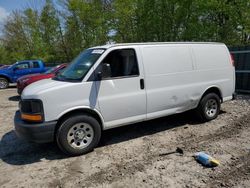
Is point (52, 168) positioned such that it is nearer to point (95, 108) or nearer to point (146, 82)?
point (95, 108)

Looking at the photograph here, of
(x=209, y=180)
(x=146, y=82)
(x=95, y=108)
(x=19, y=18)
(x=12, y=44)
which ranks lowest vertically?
(x=209, y=180)

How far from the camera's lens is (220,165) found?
3.85 meters

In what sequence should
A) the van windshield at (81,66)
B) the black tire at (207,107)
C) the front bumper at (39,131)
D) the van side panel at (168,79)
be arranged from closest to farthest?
1. the front bumper at (39,131)
2. the van windshield at (81,66)
3. the van side panel at (168,79)
4. the black tire at (207,107)

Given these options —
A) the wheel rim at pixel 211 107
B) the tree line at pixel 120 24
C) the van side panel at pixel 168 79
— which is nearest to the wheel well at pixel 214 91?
the wheel rim at pixel 211 107

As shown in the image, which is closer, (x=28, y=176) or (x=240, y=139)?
(x=28, y=176)

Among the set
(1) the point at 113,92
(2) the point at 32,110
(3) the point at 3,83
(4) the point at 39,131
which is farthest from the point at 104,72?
(3) the point at 3,83

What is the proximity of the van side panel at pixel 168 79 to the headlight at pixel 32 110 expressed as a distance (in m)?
2.10

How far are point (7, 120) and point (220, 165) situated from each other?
6158 millimetres

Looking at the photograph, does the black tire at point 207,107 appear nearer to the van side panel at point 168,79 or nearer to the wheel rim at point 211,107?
the wheel rim at point 211,107

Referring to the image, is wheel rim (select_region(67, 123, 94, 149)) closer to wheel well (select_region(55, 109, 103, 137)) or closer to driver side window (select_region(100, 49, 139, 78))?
wheel well (select_region(55, 109, 103, 137))

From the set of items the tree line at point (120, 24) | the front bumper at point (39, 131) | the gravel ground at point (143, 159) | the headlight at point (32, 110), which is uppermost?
the tree line at point (120, 24)

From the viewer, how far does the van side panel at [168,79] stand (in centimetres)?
498

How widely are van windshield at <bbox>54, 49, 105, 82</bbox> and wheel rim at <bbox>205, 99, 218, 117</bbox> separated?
3.02 meters

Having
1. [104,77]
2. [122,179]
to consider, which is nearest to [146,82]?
[104,77]
